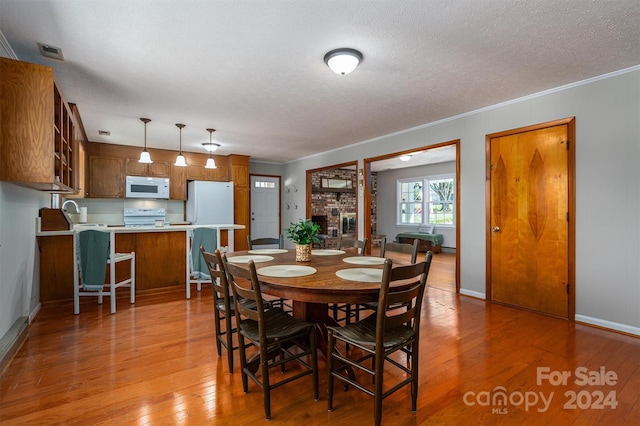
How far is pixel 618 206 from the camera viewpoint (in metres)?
2.88

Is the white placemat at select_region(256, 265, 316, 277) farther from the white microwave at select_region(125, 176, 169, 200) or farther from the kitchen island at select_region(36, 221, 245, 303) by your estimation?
the white microwave at select_region(125, 176, 169, 200)

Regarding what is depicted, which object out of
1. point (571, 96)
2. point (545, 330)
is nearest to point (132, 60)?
point (571, 96)

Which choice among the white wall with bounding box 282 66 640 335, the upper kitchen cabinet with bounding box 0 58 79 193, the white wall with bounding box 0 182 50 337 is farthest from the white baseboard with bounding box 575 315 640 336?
the white wall with bounding box 0 182 50 337

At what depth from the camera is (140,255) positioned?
4172 mm

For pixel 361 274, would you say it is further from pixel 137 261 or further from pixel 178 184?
pixel 178 184

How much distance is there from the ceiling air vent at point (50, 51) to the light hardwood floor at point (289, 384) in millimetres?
2356

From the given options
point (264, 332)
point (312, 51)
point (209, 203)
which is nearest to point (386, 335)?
point (264, 332)

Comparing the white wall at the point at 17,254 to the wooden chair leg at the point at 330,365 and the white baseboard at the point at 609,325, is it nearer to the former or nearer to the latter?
the wooden chair leg at the point at 330,365

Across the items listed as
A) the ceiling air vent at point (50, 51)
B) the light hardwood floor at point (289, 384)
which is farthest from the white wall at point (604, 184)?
the ceiling air vent at point (50, 51)

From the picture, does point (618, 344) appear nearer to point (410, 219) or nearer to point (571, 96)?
point (571, 96)

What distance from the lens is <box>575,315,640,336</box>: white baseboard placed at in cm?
278

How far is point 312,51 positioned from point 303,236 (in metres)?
1.47

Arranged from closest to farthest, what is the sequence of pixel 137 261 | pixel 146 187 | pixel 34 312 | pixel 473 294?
pixel 34 312
pixel 473 294
pixel 137 261
pixel 146 187

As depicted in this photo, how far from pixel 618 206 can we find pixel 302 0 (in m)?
3.24
